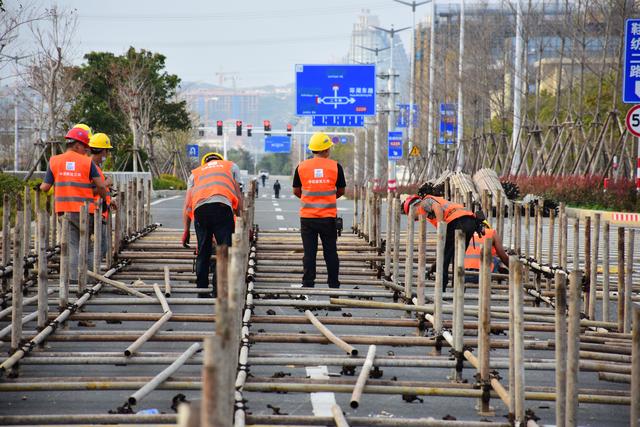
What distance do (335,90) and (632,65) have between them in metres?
22.8

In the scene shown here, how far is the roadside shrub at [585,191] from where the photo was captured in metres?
26.5

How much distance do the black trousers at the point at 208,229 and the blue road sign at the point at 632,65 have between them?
7706 mm

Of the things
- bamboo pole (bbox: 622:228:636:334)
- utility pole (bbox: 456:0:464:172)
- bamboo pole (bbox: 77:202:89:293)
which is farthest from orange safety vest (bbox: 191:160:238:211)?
utility pole (bbox: 456:0:464:172)

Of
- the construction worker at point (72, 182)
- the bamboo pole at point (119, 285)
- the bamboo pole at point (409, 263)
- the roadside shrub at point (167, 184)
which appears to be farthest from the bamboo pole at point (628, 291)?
the roadside shrub at point (167, 184)

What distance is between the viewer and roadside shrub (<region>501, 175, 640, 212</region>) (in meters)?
26.5

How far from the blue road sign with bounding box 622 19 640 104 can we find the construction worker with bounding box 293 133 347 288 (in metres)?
6.54

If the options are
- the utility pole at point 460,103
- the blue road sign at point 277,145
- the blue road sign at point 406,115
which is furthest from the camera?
the blue road sign at point 277,145

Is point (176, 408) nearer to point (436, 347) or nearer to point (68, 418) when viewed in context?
point (68, 418)

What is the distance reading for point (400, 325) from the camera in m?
9.02

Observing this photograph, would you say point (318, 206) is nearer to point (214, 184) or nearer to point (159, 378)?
point (214, 184)

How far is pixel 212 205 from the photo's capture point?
423 inches

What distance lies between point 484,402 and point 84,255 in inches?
178

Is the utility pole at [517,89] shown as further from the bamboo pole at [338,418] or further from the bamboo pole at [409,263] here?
the bamboo pole at [338,418]

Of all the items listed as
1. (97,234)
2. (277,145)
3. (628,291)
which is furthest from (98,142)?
(277,145)
